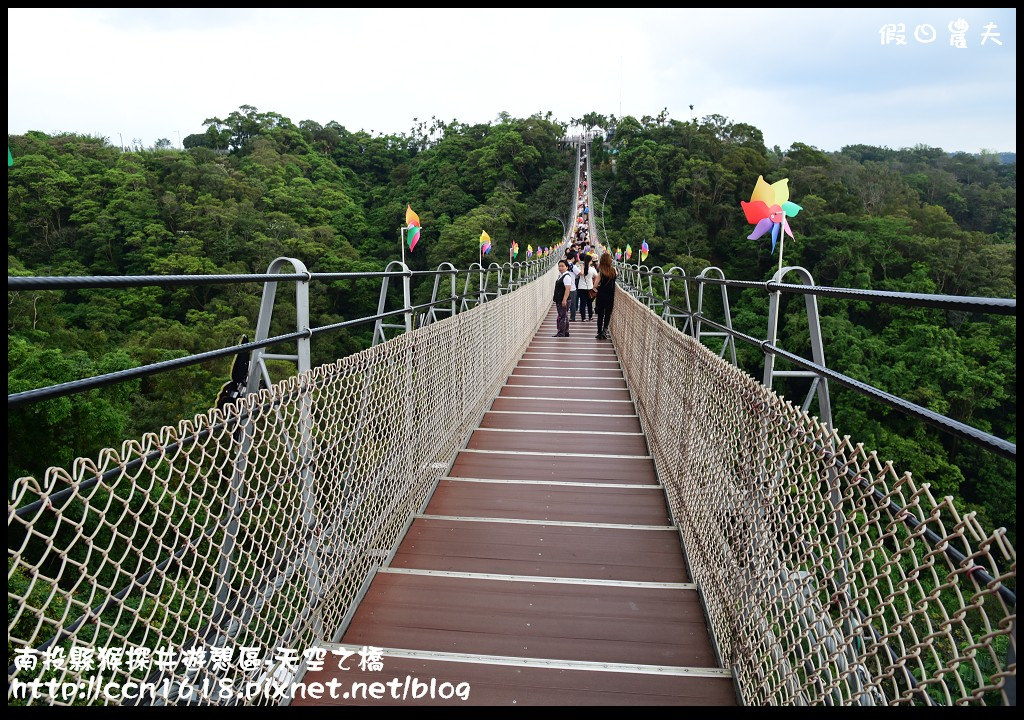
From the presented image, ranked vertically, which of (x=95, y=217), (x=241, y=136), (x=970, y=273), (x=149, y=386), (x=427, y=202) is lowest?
(x=149, y=386)

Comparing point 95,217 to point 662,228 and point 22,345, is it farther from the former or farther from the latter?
point 662,228

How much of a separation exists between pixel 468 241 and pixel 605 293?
100 ft

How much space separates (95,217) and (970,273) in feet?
142

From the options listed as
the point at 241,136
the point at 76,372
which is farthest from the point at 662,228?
the point at 241,136

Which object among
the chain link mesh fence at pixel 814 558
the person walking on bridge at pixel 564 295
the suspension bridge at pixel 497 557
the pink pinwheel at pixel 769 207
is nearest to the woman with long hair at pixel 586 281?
the person walking on bridge at pixel 564 295

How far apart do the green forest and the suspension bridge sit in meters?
1.13

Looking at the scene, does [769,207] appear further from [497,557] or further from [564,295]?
[497,557]

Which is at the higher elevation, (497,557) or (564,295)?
(564,295)

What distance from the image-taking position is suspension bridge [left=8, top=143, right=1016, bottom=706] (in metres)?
1.04

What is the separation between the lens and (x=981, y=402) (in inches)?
750

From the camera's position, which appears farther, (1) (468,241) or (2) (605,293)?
(1) (468,241)

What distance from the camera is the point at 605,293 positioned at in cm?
790

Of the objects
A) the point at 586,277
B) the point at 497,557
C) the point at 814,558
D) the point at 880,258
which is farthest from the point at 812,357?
the point at 880,258

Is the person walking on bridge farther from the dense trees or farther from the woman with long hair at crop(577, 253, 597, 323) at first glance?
the dense trees
